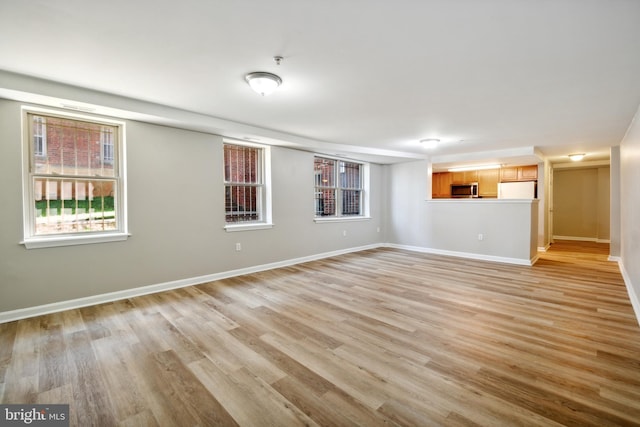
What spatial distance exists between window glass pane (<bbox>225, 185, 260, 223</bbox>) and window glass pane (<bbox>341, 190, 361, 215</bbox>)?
2.48 meters

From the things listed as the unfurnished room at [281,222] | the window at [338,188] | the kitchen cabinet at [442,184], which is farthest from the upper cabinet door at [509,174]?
the window at [338,188]

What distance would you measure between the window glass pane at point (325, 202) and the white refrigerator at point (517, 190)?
4691mm

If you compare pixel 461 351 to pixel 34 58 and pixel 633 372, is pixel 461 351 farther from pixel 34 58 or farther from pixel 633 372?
pixel 34 58

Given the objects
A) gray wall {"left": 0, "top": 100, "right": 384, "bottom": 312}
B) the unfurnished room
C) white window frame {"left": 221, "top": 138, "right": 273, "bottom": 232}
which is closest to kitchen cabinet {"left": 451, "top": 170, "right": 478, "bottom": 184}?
the unfurnished room

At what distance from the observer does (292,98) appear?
325cm

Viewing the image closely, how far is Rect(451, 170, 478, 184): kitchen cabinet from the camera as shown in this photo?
8.44 meters

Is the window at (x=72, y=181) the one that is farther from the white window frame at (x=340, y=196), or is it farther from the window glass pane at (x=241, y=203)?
the white window frame at (x=340, y=196)

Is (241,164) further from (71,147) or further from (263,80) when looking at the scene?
(263,80)

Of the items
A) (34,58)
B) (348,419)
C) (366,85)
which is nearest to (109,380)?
(348,419)

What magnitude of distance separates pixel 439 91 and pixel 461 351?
2503mm

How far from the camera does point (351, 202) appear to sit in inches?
287

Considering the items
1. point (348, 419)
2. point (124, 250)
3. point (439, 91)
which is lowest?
point (348, 419)

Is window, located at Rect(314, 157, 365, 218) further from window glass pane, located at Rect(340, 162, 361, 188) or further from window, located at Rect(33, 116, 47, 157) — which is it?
window, located at Rect(33, 116, 47, 157)

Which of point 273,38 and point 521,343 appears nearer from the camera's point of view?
point 273,38
